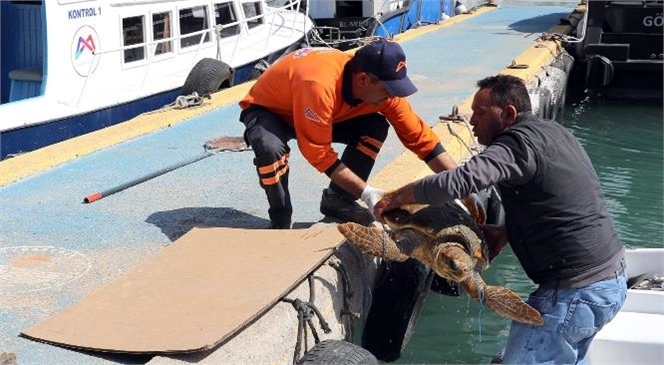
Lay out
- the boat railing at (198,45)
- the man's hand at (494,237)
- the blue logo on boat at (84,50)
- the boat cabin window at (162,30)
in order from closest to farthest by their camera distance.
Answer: the man's hand at (494,237), the blue logo on boat at (84,50), the boat railing at (198,45), the boat cabin window at (162,30)

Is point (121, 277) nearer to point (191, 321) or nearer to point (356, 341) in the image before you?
point (191, 321)

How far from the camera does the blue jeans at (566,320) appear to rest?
4.04 meters

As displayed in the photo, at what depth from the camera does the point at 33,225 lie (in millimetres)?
5645

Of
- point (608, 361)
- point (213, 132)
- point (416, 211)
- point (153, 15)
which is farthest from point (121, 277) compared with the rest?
point (153, 15)

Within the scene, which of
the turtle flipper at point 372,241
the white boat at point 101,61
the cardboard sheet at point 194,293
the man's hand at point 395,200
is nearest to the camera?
the cardboard sheet at point 194,293

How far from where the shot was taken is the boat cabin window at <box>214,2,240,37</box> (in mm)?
12539

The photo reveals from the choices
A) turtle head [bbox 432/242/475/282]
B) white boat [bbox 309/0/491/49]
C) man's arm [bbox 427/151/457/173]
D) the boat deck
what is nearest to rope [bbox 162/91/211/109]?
the boat deck

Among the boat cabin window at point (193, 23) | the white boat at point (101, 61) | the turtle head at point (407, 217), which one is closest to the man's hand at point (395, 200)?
the turtle head at point (407, 217)

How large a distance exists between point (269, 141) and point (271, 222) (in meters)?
0.55

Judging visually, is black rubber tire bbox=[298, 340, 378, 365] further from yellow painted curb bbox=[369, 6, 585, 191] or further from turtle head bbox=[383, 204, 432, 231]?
yellow painted curb bbox=[369, 6, 585, 191]

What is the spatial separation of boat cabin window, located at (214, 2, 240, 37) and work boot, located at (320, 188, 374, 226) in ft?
23.9

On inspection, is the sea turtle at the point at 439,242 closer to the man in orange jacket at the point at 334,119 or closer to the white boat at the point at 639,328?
the man in orange jacket at the point at 334,119

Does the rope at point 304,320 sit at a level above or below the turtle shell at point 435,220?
below

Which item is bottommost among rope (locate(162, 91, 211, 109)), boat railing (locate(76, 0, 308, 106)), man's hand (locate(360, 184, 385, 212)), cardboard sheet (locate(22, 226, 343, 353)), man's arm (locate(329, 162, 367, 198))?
cardboard sheet (locate(22, 226, 343, 353))
